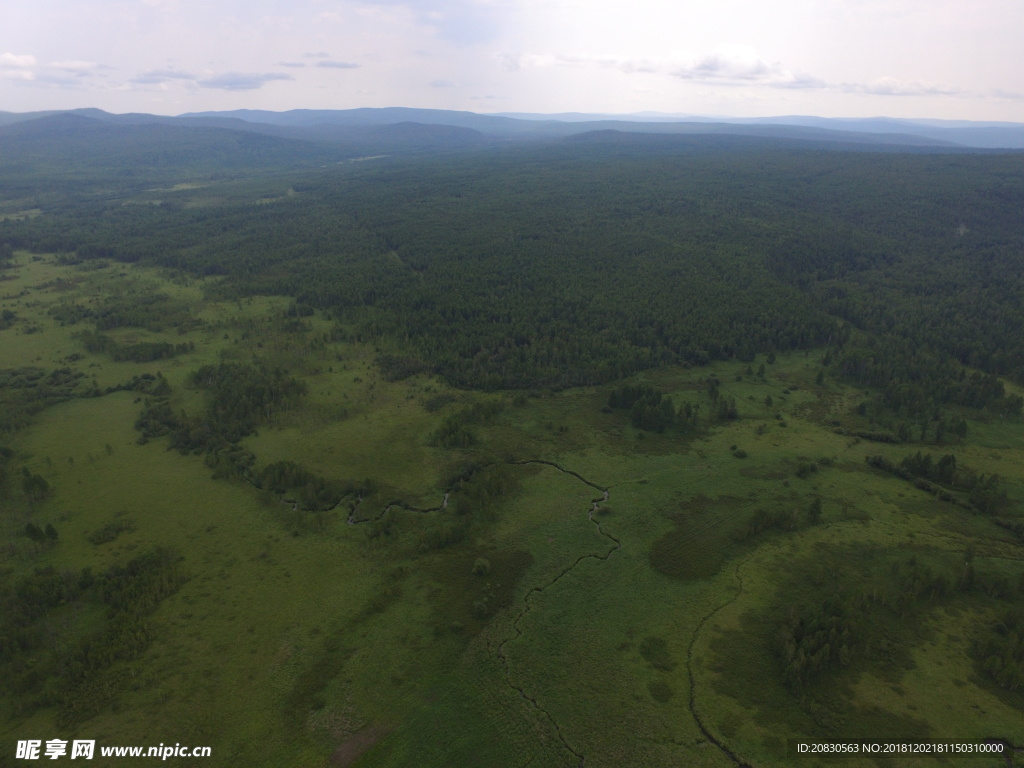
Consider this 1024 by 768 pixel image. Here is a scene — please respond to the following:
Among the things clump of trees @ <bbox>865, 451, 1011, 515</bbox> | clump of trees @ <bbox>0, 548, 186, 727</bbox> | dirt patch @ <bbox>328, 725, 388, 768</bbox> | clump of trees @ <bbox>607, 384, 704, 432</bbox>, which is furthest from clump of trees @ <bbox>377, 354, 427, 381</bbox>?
clump of trees @ <bbox>865, 451, 1011, 515</bbox>

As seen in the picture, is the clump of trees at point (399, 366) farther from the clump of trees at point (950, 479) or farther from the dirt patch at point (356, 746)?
the clump of trees at point (950, 479)

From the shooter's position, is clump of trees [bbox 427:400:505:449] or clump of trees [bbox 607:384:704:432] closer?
clump of trees [bbox 427:400:505:449]

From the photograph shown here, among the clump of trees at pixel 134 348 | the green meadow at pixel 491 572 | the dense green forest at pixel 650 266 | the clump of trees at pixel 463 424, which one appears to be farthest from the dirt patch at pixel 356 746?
the clump of trees at pixel 134 348

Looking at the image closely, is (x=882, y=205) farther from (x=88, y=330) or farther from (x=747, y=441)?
(x=88, y=330)

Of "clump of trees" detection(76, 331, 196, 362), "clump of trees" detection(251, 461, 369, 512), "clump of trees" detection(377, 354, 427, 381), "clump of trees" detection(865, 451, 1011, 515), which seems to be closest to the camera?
"clump of trees" detection(251, 461, 369, 512)

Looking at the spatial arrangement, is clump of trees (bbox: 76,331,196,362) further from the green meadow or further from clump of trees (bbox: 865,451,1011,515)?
clump of trees (bbox: 865,451,1011,515)

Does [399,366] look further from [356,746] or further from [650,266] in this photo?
[650,266]

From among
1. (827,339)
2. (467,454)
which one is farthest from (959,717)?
(827,339)
